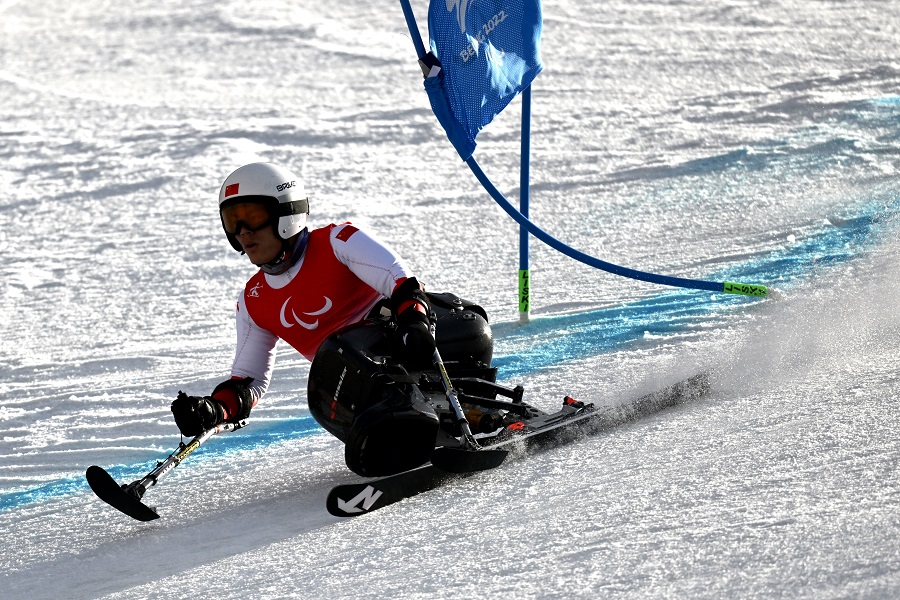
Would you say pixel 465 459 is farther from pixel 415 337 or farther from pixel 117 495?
pixel 117 495

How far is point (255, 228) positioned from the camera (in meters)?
4.18

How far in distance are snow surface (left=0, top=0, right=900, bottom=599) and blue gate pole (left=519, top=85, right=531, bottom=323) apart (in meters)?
0.15

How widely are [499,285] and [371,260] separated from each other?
10.8 feet

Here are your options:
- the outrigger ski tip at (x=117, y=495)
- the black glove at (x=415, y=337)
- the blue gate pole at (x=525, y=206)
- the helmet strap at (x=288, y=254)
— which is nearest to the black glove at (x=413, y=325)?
the black glove at (x=415, y=337)

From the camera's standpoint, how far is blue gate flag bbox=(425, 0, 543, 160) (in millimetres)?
5535

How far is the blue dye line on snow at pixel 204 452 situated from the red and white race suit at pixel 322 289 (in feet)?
3.02

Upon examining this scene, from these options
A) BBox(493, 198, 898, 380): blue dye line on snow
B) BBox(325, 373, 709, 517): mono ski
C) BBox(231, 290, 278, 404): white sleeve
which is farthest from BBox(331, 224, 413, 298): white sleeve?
BBox(493, 198, 898, 380): blue dye line on snow

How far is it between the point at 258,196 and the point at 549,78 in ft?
27.2

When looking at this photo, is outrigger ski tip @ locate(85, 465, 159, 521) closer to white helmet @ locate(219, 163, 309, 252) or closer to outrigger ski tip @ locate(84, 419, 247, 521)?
outrigger ski tip @ locate(84, 419, 247, 521)

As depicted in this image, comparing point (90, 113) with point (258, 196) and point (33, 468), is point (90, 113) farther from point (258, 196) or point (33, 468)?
point (258, 196)

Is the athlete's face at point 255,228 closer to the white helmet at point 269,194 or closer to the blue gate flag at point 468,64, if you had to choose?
the white helmet at point 269,194

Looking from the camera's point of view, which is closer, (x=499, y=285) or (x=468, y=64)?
(x=468, y=64)

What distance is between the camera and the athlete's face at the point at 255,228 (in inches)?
164

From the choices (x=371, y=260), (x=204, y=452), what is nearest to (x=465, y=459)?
(x=371, y=260)
